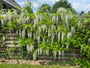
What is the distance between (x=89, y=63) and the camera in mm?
3854

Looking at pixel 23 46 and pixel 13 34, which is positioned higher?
pixel 13 34

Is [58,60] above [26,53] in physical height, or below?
below

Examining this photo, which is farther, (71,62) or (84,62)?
(71,62)

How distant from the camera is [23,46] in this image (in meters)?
4.24

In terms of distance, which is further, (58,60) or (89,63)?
(58,60)

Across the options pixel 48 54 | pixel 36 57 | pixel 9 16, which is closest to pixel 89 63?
pixel 48 54

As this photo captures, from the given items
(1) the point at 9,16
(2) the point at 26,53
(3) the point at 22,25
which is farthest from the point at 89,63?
(1) the point at 9,16

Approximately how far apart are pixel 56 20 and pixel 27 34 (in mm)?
1406

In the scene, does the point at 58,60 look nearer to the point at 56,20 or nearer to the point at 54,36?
the point at 54,36

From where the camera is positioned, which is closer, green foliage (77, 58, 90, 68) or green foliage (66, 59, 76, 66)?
green foliage (77, 58, 90, 68)

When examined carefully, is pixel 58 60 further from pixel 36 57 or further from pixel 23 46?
pixel 23 46

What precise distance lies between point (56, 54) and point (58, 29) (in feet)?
3.52

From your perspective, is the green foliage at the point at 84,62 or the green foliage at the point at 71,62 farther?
the green foliage at the point at 71,62

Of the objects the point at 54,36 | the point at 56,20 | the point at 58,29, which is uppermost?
the point at 56,20
